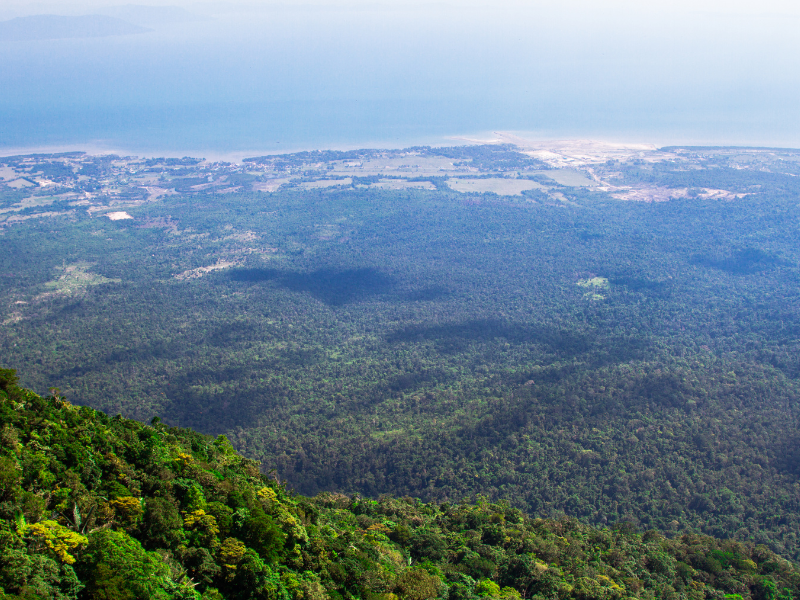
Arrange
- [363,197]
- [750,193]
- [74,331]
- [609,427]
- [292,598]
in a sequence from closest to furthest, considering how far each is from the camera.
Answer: [292,598] → [609,427] → [74,331] → [750,193] → [363,197]

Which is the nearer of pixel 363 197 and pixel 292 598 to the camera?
pixel 292 598

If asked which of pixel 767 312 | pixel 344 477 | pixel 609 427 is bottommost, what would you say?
pixel 344 477

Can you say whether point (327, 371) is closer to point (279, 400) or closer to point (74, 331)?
point (279, 400)

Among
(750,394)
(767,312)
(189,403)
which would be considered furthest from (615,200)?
(189,403)

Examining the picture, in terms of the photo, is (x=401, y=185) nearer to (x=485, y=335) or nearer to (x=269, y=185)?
(x=269, y=185)

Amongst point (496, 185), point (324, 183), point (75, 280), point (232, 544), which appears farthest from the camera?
point (324, 183)

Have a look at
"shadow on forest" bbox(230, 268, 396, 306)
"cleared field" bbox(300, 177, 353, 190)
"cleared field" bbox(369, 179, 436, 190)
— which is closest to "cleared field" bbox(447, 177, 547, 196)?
"cleared field" bbox(369, 179, 436, 190)

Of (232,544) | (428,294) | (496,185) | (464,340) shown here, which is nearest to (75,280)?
(428,294)

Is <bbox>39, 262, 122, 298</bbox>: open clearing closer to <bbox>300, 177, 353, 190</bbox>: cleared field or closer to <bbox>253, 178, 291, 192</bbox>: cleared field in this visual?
<bbox>253, 178, 291, 192</bbox>: cleared field
